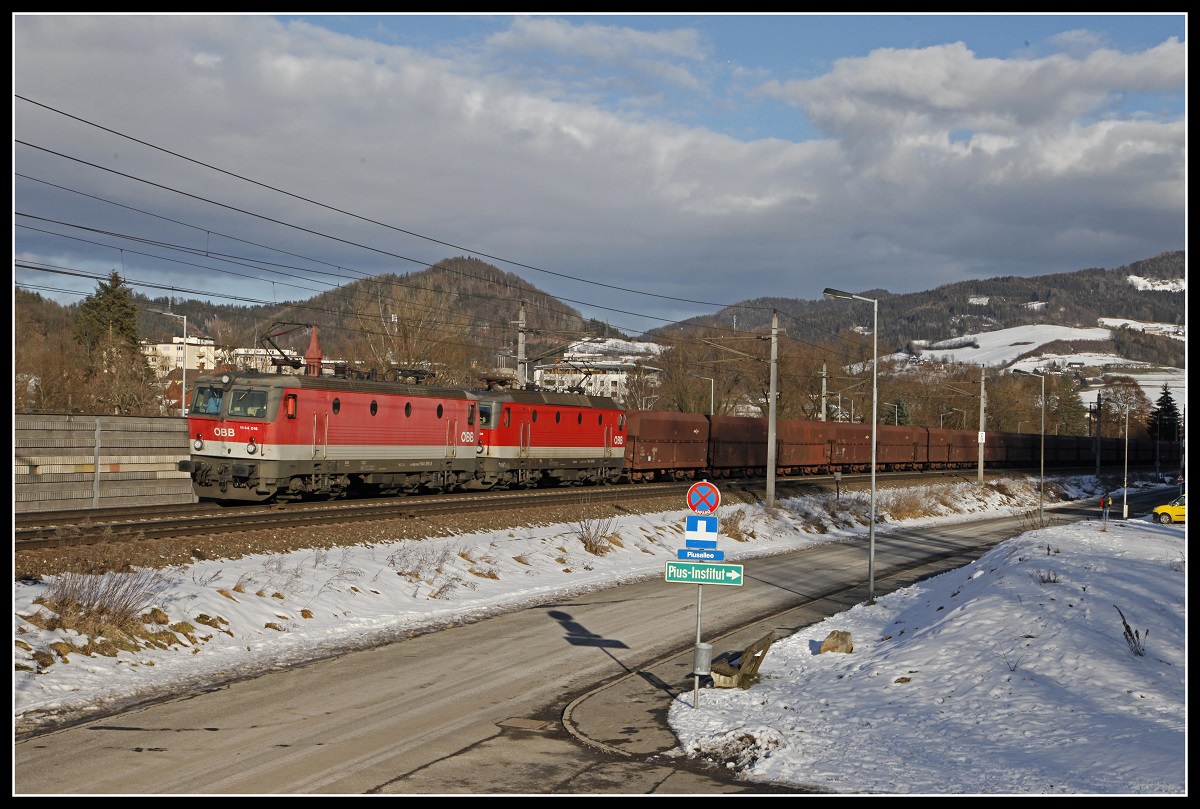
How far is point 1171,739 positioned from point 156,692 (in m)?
12.3

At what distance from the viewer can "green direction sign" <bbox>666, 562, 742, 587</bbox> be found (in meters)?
13.7

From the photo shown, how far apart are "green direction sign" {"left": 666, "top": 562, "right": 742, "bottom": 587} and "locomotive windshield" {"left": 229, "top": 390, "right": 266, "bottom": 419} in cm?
1560

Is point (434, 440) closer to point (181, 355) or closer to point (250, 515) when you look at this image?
point (250, 515)

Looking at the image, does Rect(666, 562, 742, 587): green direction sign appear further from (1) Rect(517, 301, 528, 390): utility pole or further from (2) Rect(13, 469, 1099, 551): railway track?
(1) Rect(517, 301, 528, 390): utility pole

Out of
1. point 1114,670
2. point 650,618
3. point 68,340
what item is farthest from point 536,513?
point 68,340

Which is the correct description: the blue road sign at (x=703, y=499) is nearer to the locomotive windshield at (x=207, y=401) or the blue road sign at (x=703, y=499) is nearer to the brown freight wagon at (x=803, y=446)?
the locomotive windshield at (x=207, y=401)

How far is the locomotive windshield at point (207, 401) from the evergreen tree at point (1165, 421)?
4518 inches

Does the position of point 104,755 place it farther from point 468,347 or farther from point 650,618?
point 468,347

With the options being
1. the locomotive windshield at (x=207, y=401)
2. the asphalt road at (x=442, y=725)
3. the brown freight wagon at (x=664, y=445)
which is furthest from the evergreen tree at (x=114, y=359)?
the asphalt road at (x=442, y=725)

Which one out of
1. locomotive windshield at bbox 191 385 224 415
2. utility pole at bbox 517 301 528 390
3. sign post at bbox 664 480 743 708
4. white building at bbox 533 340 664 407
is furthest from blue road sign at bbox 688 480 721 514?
white building at bbox 533 340 664 407

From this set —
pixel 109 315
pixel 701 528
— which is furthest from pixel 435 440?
pixel 109 315

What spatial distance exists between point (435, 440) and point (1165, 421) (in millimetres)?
113395

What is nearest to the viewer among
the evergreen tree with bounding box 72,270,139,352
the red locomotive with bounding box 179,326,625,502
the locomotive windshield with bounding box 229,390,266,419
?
the locomotive windshield with bounding box 229,390,266,419

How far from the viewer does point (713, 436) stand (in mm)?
49469
